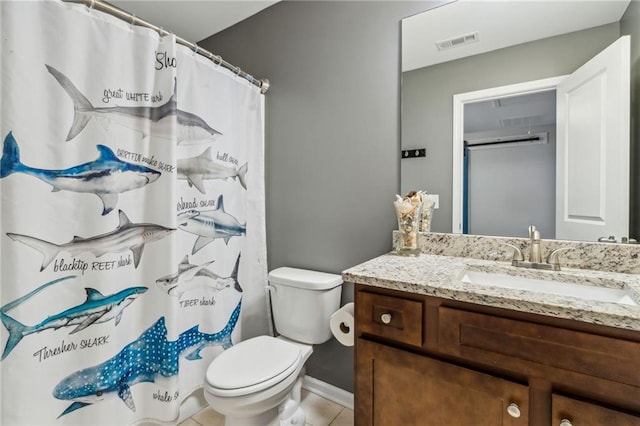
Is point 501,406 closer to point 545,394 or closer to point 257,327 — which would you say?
point 545,394

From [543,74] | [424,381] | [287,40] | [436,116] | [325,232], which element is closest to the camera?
[424,381]

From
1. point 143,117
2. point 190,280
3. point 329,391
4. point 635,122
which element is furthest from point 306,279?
point 635,122

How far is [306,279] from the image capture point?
1564mm

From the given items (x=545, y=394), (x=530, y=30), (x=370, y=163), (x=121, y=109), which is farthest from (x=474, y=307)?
(x=121, y=109)

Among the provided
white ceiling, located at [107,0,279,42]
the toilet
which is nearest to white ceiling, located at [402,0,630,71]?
white ceiling, located at [107,0,279,42]

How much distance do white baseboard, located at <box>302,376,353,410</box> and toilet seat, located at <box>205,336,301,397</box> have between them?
0.51 meters

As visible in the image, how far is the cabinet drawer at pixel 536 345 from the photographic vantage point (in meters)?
0.67

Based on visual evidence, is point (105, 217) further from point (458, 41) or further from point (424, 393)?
point (458, 41)

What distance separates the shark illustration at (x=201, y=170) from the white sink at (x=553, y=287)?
128cm

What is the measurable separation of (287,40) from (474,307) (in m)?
1.80

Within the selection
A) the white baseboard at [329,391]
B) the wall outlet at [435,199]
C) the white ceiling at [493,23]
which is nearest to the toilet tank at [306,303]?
the white baseboard at [329,391]

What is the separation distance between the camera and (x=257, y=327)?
186cm

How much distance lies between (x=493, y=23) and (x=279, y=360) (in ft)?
5.84

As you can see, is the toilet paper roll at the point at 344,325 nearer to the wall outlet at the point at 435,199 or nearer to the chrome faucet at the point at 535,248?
the wall outlet at the point at 435,199
